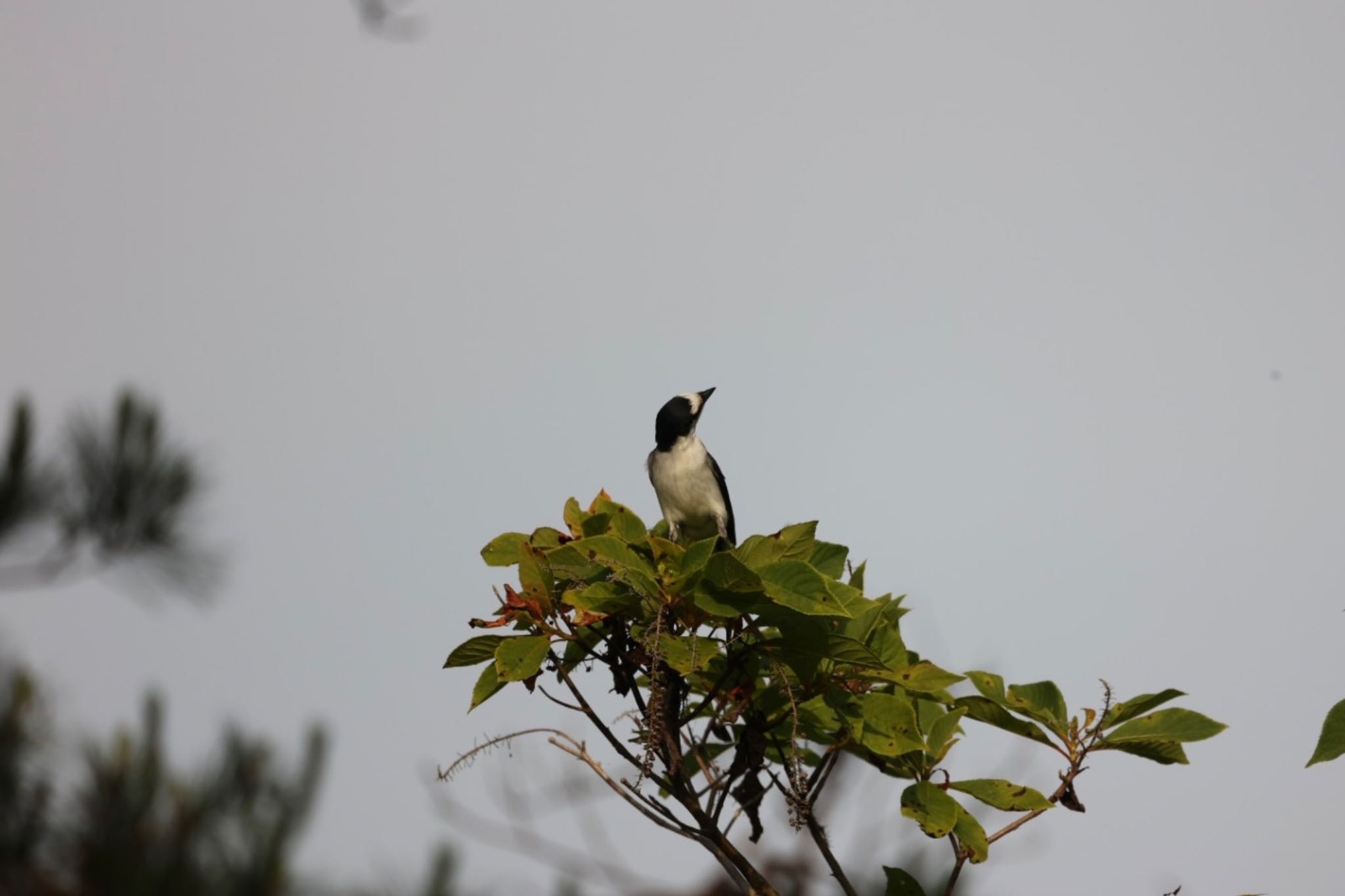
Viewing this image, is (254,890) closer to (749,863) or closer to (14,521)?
(14,521)

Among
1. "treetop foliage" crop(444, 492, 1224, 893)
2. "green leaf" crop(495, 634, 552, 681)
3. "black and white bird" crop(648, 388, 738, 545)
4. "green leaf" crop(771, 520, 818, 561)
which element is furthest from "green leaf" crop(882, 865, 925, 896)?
"black and white bird" crop(648, 388, 738, 545)

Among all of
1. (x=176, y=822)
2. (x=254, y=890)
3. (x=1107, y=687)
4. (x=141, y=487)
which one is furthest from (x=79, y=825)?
(x=1107, y=687)

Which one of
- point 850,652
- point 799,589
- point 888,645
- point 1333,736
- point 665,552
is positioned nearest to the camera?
point 1333,736

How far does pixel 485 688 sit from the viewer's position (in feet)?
8.89

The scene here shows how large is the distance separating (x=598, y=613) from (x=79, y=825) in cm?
388

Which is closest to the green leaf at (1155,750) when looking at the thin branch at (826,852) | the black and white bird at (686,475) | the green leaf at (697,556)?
the thin branch at (826,852)

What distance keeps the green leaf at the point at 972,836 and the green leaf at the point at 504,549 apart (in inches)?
44.7

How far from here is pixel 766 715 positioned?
283 centimetres

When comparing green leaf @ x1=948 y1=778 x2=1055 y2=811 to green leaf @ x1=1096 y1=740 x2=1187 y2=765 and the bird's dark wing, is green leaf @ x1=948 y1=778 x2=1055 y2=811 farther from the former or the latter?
Answer: the bird's dark wing

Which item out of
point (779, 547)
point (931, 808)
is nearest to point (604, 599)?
point (779, 547)

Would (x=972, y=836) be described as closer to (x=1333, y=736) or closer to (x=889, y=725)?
(x=889, y=725)

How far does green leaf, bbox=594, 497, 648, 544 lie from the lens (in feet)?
8.97

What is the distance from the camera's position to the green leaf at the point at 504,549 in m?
2.85

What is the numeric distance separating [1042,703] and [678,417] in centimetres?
332
